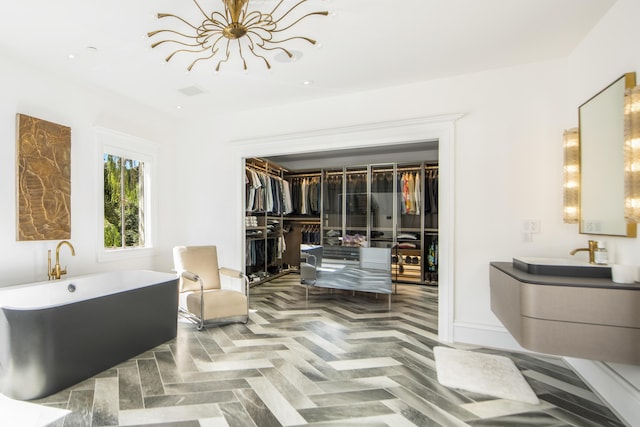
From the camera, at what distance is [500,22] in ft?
7.32

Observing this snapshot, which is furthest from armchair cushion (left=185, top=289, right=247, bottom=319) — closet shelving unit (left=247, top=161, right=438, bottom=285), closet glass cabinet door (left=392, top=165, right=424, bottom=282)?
closet glass cabinet door (left=392, top=165, right=424, bottom=282)

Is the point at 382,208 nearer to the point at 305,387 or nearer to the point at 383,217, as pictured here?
the point at 383,217

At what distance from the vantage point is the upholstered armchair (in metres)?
3.29

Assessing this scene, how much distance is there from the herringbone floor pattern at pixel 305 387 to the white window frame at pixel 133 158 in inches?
49.0

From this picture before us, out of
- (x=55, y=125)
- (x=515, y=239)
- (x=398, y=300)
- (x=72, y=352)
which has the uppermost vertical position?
(x=55, y=125)

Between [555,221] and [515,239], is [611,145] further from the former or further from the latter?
[515,239]

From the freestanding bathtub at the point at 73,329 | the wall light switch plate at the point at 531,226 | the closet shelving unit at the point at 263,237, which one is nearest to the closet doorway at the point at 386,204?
the closet shelving unit at the point at 263,237

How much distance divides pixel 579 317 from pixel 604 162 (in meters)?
1.12

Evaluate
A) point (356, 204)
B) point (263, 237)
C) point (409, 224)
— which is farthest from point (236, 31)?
point (409, 224)

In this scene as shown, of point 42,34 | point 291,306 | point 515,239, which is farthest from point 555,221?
point 42,34

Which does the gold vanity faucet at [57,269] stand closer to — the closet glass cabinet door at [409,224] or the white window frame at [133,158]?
the white window frame at [133,158]

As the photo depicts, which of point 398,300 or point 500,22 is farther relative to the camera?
point 398,300

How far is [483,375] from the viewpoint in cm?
235

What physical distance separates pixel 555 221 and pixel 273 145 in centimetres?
305
